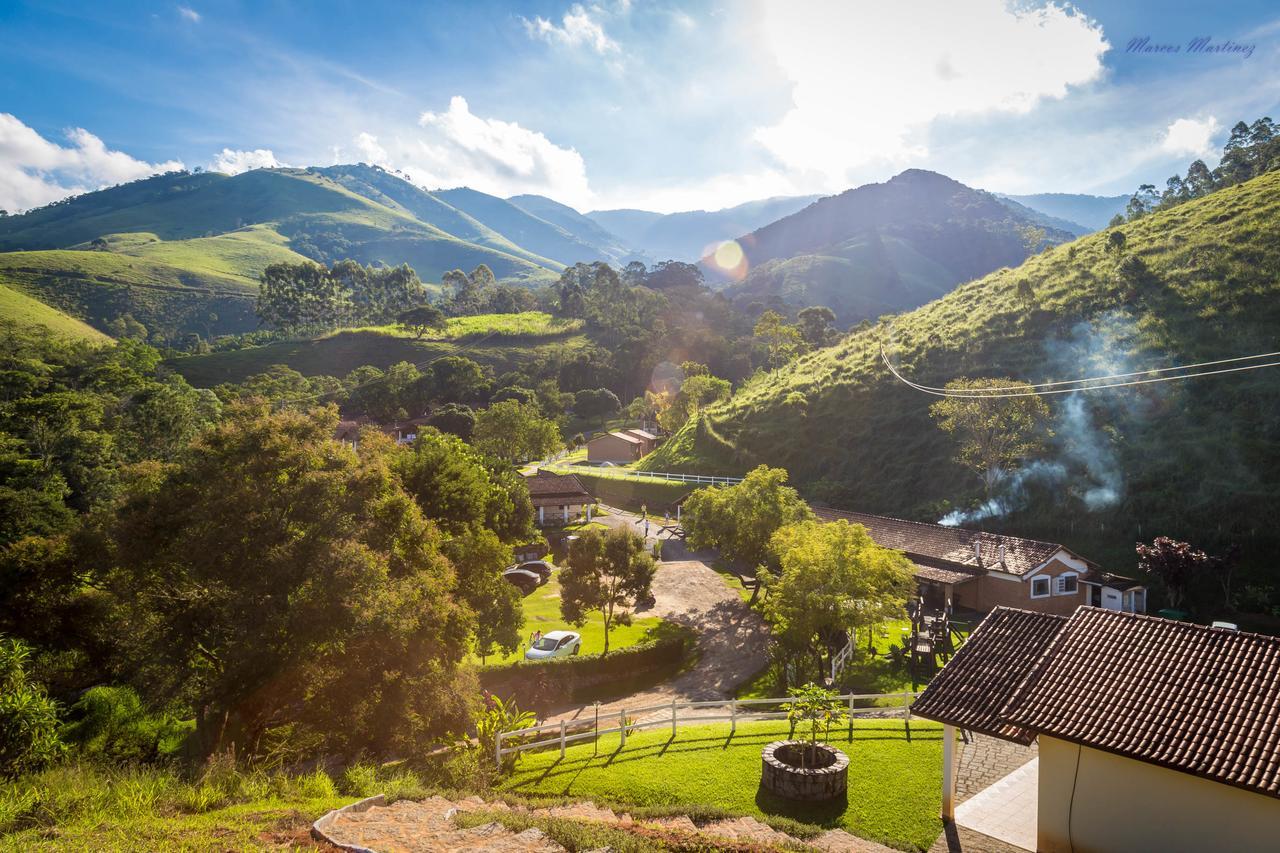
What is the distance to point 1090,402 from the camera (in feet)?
139

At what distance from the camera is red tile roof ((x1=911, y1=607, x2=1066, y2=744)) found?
11.6 m

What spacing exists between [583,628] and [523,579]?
23.9 ft

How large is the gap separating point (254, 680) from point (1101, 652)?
16.6 m

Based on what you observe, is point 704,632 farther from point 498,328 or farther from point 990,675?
point 498,328

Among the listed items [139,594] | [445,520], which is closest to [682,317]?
[445,520]

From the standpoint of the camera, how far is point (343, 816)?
10.6 meters

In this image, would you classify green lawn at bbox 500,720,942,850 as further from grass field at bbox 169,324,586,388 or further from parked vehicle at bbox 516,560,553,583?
→ grass field at bbox 169,324,586,388

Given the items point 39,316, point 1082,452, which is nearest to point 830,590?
point 1082,452

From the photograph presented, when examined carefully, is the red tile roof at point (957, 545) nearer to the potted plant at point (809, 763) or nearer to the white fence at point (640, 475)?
the white fence at point (640, 475)

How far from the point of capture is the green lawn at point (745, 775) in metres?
12.3

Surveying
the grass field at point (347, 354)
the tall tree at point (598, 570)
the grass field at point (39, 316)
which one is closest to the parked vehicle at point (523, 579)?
the tall tree at point (598, 570)

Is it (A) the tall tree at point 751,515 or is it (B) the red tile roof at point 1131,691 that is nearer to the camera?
(B) the red tile roof at point 1131,691

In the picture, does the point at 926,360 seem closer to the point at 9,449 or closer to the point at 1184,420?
the point at 1184,420

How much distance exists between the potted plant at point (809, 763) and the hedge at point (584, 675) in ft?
37.2
